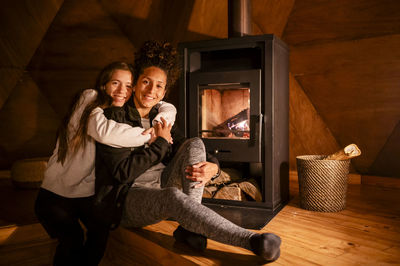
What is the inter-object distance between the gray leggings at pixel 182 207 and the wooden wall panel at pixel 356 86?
141 cm

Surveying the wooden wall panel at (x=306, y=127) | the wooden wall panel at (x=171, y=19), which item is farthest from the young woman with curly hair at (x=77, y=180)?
the wooden wall panel at (x=306, y=127)

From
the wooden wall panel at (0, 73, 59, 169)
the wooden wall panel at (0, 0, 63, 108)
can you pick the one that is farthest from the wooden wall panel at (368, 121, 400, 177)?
the wooden wall panel at (0, 0, 63, 108)

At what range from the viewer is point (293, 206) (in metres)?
2.06

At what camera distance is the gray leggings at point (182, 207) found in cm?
119

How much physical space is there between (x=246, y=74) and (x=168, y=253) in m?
1.12

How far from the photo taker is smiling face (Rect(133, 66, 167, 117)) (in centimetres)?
161

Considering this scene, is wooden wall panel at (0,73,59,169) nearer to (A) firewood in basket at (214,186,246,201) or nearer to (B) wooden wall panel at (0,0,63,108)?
(B) wooden wall panel at (0,0,63,108)

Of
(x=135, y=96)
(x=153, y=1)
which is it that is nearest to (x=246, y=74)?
(x=135, y=96)

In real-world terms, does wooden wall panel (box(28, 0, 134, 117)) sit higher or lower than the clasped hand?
higher

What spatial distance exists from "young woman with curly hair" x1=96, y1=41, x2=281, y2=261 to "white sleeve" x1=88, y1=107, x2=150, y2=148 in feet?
0.14

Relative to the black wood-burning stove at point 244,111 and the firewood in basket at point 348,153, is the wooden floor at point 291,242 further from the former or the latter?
the firewood in basket at point 348,153

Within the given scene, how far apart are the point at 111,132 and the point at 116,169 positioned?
15cm

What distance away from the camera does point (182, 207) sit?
1239 mm

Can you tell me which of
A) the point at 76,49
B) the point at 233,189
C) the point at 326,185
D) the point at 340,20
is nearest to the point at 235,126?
the point at 233,189
